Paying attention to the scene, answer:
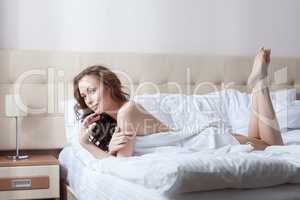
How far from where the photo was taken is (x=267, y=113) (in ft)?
9.66

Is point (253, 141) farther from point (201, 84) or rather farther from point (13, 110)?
point (13, 110)

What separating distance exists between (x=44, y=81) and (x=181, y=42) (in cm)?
102

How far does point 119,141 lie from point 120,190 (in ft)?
1.69

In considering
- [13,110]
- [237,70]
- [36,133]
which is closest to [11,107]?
[13,110]

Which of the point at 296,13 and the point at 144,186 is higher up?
the point at 296,13

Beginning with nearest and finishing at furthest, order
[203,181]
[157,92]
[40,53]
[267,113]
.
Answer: [203,181] → [267,113] → [40,53] → [157,92]

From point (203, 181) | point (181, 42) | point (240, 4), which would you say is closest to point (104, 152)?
point (203, 181)

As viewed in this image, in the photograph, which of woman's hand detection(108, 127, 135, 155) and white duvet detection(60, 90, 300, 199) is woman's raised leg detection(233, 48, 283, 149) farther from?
woman's hand detection(108, 127, 135, 155)

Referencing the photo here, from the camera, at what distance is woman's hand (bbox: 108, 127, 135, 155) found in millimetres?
2365

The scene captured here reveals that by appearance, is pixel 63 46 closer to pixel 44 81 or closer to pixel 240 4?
pixel 44 81

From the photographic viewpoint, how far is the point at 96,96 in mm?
2805

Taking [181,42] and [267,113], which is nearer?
[267,113]

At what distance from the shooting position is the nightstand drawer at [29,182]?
278 centimetres

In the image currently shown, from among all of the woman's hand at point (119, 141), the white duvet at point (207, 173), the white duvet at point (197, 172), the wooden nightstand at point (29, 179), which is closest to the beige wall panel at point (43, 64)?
the wooden nightstand at point (29, 179)
